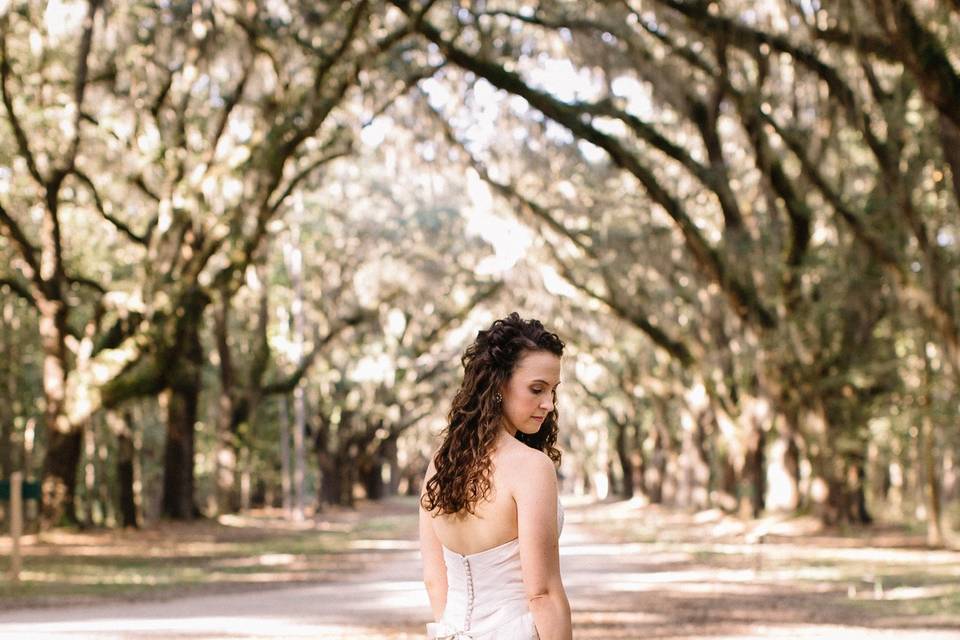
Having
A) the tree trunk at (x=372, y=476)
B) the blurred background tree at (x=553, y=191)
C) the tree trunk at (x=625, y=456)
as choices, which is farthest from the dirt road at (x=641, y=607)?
the tree trunk at (x=372, y=476)

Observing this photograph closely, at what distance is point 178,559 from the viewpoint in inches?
946

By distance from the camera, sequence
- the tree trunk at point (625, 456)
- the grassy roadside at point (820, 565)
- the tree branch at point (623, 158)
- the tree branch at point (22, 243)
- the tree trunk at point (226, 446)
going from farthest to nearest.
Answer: the tree trunk at point (625, 456) → the tree trunk at point (226, 446) → the tree branch at point (22, 243) → the tree branch at point (623, 158) → the grassy roadside at point (820, 565)

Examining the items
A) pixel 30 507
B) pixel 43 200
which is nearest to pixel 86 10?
pixel 43 200

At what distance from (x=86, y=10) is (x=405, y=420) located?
160ft

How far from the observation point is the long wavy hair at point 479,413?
3273 mm

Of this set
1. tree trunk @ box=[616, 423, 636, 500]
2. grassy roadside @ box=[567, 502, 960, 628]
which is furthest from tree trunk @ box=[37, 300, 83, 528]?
tree trunk @ box=[616, 423, 636, 500]

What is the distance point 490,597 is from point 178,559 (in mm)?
21525

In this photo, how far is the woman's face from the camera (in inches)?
Result: 131

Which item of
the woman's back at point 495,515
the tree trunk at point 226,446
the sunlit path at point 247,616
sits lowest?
the sunlit path at point 247,616

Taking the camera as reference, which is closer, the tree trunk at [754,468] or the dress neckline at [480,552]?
the dress neckline at [480,552]

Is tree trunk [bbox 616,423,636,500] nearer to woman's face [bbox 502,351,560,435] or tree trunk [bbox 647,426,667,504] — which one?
tree trunk [bbox 647,426,667,504]

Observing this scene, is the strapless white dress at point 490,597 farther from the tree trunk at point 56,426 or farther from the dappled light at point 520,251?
the tree trunk at point 56,426

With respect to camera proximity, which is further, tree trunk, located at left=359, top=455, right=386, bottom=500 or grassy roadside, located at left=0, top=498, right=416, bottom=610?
tree trunk, located at left=359, top=455, right=386, bottom=500

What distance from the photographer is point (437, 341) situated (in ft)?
168
